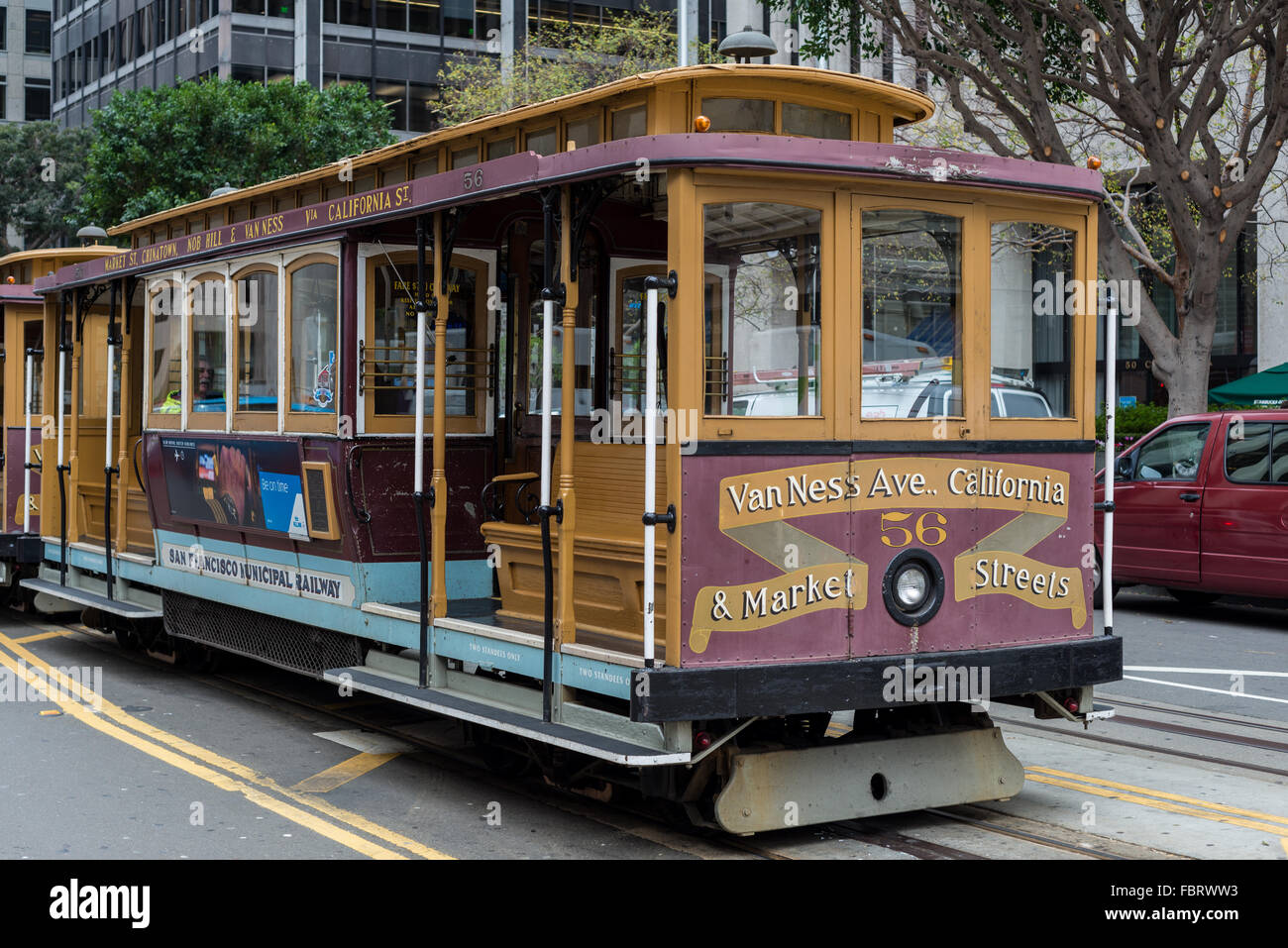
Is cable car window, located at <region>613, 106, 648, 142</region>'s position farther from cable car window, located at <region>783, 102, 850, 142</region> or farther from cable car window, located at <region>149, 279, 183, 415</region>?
cable car window, located at <region>149, 279, 183, 415</region>

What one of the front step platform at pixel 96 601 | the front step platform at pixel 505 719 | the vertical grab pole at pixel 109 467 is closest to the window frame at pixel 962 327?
the front step platform at pixel 505 719

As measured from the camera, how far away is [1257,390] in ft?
68.5

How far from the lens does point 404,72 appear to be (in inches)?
1815

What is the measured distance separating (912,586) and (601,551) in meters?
1.41

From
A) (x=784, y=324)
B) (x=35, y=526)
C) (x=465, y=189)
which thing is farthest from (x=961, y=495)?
(x=35, y=526)

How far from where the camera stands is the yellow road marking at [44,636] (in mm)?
12905

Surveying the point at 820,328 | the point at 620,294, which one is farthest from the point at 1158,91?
the point at 820,328

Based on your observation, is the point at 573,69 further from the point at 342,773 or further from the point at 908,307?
the point at 908,307

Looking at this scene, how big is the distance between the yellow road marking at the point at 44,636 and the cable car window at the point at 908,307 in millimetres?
9269

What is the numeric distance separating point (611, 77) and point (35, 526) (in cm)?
2022

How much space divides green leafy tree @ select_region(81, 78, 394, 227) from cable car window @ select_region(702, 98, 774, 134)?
79.5ft

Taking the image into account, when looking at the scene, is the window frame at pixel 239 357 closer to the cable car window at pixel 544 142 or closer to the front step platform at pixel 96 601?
the front step platform at pixel 96 601

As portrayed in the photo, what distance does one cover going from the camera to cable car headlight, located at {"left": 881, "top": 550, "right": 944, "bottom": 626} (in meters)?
6.31

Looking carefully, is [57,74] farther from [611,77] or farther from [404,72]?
[611,77]
